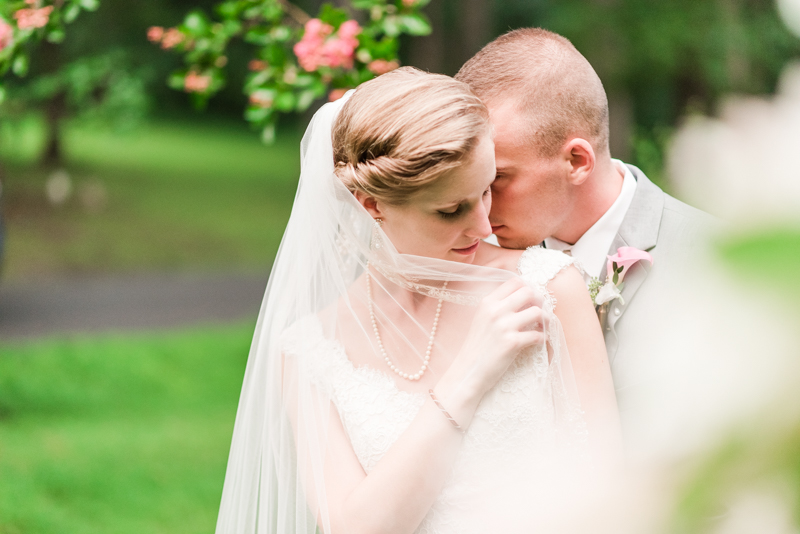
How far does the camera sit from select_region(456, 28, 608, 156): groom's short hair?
216 centimetres

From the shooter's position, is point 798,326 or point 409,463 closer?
point 798,326

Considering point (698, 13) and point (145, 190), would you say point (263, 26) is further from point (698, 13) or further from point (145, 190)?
point (145, 190)

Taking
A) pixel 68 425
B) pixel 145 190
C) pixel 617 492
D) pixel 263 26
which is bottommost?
pixel 145 190

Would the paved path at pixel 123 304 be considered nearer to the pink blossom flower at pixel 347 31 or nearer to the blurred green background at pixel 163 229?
the blurred green background at pixel 163 229

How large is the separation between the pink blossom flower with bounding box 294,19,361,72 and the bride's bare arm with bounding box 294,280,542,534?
1.67 m

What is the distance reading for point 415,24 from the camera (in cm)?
329

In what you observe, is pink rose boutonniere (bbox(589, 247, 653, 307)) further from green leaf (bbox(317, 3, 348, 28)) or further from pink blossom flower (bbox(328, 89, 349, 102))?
green leaf (bbox(317, 3, 348, 28))

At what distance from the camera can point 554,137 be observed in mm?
2166

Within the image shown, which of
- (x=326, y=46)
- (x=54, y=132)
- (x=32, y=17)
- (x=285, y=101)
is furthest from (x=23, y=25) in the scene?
(x=54, y=132)

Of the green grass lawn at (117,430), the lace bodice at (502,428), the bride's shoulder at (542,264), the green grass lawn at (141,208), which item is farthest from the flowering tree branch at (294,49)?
the green grass lawn at (141,208)

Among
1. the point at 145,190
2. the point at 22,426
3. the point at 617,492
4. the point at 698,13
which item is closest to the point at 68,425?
the point at 22,426

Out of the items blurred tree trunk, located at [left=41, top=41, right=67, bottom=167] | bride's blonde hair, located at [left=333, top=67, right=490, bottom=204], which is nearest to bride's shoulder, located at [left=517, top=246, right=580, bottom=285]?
bride's blonde hair, located at [left=333, top=67, right=490, bottom=204]

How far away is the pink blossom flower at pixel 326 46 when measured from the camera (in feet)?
10.6

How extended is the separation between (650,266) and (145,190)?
20551 mm
